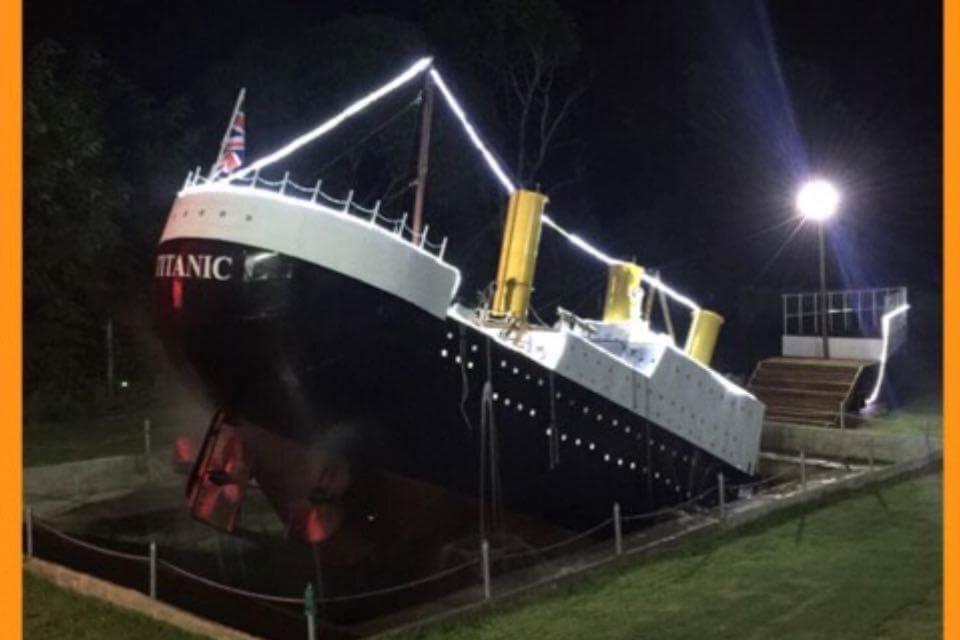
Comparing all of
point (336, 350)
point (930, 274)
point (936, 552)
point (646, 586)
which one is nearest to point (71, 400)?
point (336, 350)

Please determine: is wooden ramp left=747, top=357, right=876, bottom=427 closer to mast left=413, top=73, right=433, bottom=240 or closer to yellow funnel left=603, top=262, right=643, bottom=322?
yellow funnel left=603, top=262, right=643, bottom=322

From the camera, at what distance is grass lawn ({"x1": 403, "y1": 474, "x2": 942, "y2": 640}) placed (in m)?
7.80

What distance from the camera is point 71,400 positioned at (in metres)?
21.9

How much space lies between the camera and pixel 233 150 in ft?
35.8

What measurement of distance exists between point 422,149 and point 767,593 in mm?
5886

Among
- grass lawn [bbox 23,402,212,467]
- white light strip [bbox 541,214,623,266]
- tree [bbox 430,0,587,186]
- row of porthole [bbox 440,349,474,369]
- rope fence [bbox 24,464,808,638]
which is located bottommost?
rope fence [bbox 24,464,808,638]

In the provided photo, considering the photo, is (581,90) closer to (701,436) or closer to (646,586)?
(701,436)

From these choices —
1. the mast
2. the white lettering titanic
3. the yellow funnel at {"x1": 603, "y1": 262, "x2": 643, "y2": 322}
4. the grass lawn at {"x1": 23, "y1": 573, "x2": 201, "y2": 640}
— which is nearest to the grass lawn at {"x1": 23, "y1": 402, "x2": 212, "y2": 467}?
the white lettering titanic

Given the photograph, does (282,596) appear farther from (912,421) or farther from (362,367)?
(912,421)

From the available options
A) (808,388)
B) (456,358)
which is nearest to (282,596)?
(456,358)

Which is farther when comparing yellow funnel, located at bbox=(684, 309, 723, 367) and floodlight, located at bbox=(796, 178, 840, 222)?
floodlight, located at bbox=(796, 178, 840, 222)

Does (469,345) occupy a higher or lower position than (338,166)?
lower

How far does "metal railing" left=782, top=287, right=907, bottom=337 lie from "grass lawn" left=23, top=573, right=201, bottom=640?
18.3m

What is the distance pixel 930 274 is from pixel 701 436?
85.0ft
